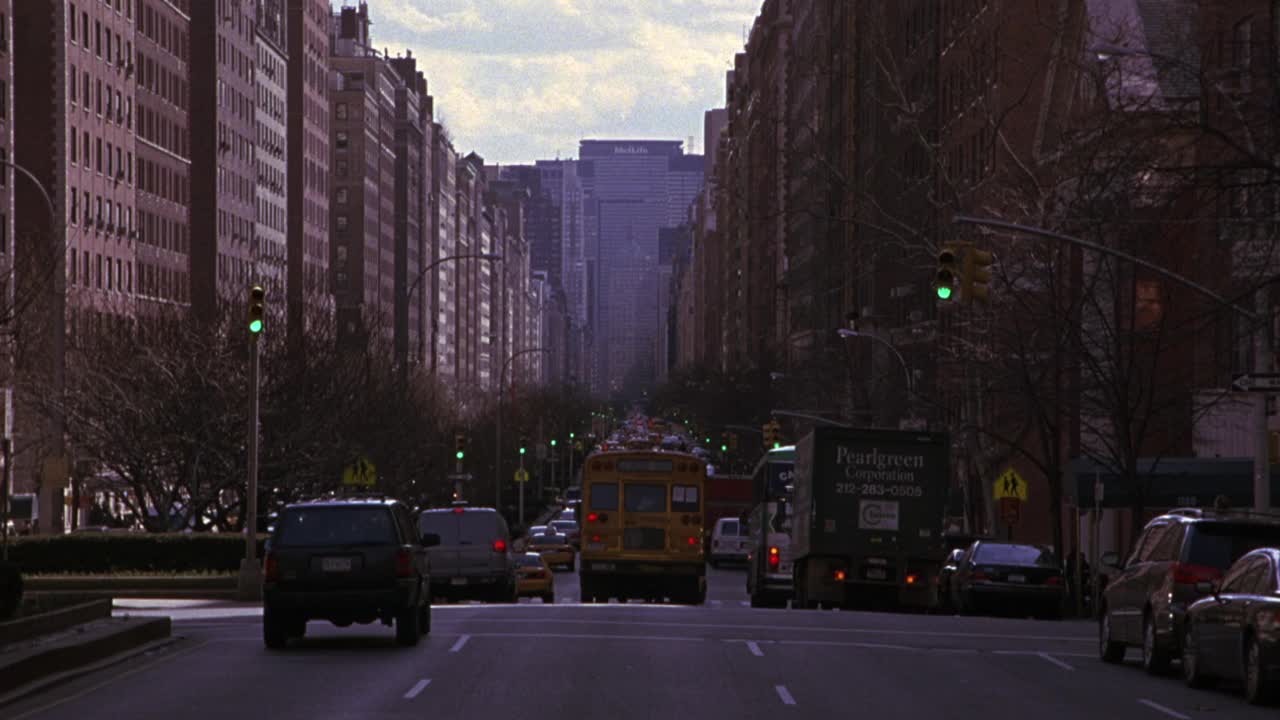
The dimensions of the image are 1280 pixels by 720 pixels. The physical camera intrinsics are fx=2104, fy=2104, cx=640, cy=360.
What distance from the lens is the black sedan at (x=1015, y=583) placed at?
3988cm

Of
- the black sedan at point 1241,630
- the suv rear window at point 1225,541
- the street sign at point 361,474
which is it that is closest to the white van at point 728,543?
the street sign at point 361,474

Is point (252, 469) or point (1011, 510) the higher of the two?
point (252, 469)

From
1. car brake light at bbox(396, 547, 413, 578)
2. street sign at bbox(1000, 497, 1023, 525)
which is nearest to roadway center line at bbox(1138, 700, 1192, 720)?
car brake light at bbox(396, 547, 413, 578)

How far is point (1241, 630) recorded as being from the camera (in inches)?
812

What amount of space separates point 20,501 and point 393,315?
129076mm

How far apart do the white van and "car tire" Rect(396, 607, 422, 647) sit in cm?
5275

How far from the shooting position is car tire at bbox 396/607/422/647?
25.3 metres

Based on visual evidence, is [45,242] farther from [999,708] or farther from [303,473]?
[999,708]

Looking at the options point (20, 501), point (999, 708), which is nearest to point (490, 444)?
point (20, 501)

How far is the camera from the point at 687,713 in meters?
18.1

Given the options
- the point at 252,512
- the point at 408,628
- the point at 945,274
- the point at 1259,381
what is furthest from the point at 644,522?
the point at 408,628

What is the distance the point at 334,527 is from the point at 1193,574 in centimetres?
991

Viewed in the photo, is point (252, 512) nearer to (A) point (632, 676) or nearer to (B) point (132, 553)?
(B) point (132, 553)

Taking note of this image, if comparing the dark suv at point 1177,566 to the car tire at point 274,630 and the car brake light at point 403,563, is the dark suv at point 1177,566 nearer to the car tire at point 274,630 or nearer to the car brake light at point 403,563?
the car brake light at point 403,563
